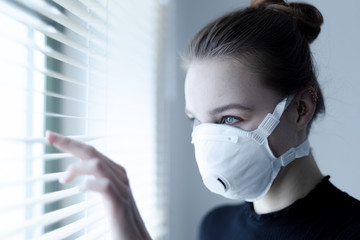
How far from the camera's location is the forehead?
0.86 m

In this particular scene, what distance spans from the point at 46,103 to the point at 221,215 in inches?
28.9

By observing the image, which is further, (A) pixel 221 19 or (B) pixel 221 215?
(B) pixel 221 215

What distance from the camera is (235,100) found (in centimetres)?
86

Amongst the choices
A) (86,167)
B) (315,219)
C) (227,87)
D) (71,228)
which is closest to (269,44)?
(227,87)

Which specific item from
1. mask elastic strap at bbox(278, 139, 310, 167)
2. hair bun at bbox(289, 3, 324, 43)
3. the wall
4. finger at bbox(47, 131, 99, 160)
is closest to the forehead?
mask elastic strap at bbox(278, 139, 310, 167)

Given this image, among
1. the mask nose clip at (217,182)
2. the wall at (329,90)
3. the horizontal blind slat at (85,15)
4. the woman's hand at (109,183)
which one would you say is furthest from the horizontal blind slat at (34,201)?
the wall at (329,90)

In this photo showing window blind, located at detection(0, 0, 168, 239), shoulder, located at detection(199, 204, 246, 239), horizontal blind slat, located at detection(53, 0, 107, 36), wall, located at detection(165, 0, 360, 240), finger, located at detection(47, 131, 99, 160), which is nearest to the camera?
finger, located at detection(47, 131, 99, 160)

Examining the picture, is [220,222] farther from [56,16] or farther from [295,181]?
[56,16]

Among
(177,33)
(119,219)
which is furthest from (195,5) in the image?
(119,219)

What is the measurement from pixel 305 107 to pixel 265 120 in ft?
0.46

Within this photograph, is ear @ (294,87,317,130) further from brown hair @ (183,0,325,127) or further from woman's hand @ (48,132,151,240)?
woman's hand @ (48,132,151,240)

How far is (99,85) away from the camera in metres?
1.03

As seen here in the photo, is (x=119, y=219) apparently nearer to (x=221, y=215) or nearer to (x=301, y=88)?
(x=301, y=88)

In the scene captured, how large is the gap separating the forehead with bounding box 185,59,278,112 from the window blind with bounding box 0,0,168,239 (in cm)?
29
